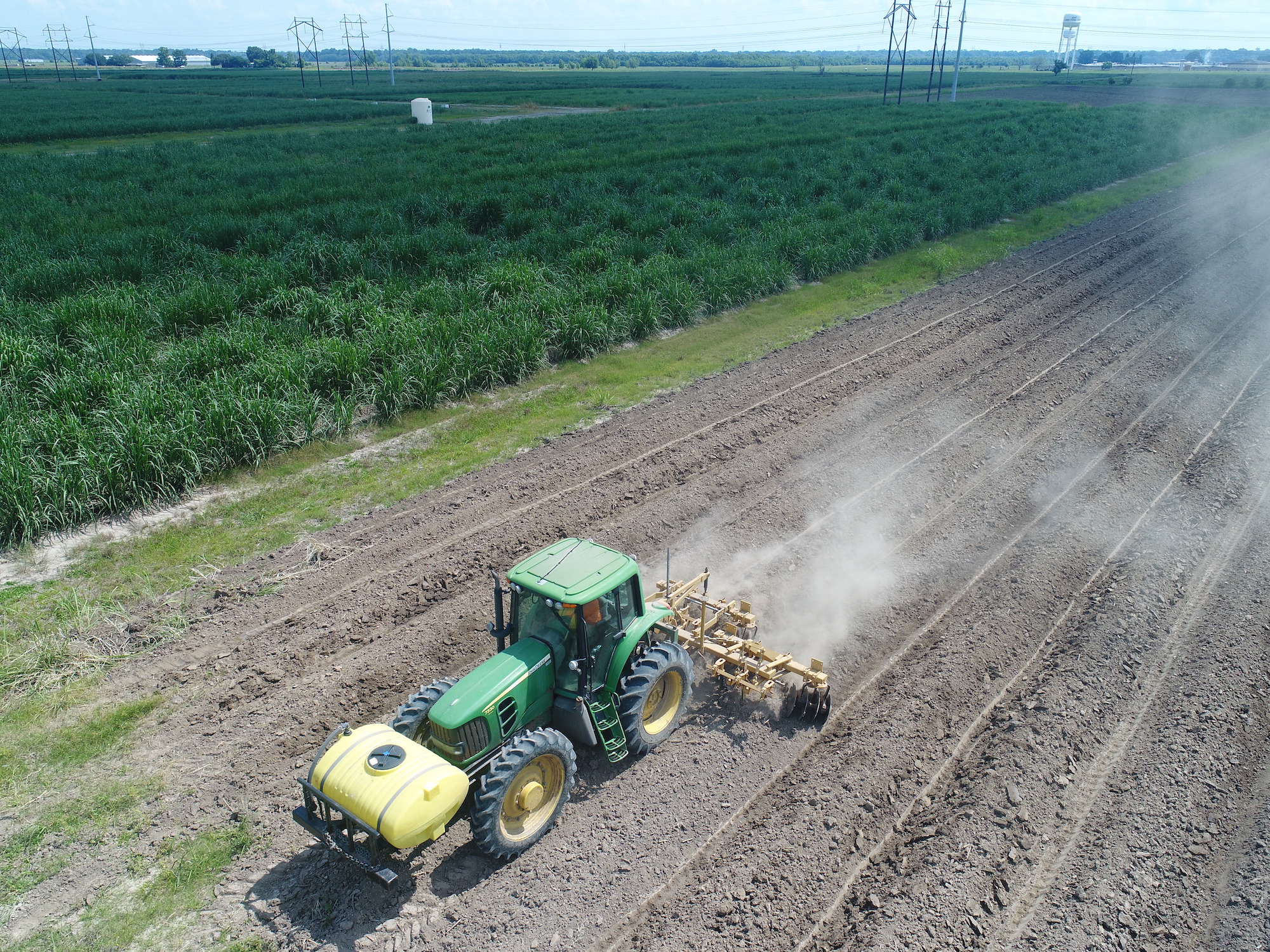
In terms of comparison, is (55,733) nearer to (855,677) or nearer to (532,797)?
(532,797)

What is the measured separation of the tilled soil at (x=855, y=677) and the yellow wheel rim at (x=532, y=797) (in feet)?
0.78

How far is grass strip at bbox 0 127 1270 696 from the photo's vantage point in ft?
32.2

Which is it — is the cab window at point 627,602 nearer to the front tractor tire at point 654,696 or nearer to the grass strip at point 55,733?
the front tractor tire at point 654,696

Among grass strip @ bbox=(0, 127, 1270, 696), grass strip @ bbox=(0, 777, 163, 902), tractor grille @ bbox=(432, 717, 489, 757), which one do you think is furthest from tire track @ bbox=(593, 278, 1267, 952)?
grass strip @ bbox=(0, 127, 1270, 696)

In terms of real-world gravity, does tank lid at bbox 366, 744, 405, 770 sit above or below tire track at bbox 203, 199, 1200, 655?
above

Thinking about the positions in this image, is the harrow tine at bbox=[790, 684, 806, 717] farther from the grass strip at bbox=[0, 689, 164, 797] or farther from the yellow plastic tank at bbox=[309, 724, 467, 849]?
the grass strip at bbox=[0, 689, 164, 797]

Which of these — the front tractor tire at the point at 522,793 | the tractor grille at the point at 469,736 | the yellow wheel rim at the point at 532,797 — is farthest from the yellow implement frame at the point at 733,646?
the tractor grille at the point at 469,736

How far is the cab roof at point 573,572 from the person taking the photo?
22.1 ft

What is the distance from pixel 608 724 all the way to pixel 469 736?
52.6 inches

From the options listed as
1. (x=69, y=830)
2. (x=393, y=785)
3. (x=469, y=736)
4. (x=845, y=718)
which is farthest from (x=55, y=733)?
(x=845, y=718)

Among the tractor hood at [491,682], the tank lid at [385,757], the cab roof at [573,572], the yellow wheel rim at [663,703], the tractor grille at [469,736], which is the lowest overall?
the yellow wheel rim at [663,703]

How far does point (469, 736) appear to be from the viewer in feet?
20.7

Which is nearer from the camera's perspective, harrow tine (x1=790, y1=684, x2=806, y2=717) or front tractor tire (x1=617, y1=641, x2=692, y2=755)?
front tractor tire (x1=617, y1=641, x2=692, y2=755)

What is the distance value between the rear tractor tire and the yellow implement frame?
2.52 meters
